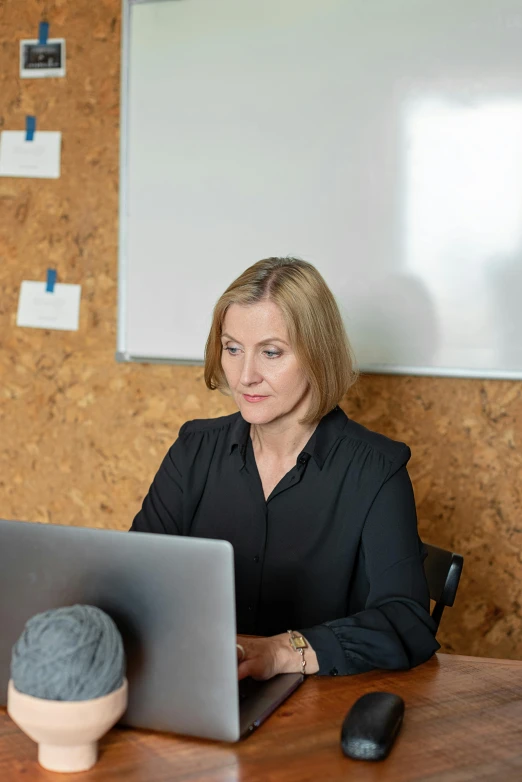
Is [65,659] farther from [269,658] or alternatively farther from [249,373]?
[249,373]

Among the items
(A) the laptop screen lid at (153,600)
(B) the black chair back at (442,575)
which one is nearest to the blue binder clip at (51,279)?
(B) the black chair back at (442,575)

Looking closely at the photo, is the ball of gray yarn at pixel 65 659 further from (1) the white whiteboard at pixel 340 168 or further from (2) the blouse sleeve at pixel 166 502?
(1) the white whiteboard at pixel 340 168

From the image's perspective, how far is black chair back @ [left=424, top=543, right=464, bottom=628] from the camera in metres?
1.71

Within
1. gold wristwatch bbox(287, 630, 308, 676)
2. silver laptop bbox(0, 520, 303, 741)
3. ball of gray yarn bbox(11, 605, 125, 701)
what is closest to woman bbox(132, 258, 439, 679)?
gold wristwatch bbox(287, 630, 308, 676)

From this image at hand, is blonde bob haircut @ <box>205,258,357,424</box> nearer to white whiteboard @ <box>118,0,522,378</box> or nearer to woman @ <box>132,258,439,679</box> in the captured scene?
woman @ <box>132,258,439,679</box>

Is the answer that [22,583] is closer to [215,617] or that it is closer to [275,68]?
[215,617]

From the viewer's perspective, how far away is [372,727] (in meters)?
1.02

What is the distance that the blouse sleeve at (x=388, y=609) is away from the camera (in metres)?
1.33

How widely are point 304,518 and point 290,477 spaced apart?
0.08 m

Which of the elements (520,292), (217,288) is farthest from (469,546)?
(217,288)

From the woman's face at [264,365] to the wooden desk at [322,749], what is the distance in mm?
587

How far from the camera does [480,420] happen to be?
252 cm

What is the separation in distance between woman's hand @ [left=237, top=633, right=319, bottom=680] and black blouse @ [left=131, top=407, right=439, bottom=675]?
0.22 metres

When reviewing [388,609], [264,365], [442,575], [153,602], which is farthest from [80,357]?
[153,602]
